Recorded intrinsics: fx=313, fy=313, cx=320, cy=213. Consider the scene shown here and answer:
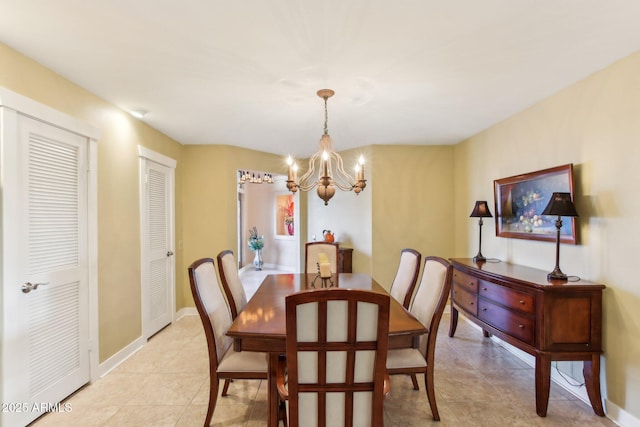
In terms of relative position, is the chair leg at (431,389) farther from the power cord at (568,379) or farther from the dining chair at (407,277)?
the power cord at (568,379)

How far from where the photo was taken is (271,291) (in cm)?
263

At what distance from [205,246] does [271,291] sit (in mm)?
2234

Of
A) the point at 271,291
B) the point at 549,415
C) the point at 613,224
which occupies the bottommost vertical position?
the point at 549,415

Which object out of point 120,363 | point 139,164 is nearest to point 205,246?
point 139,164

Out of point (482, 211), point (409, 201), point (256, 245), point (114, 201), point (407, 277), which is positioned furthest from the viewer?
point (256, 245)

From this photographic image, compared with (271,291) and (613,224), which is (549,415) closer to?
(613,224)

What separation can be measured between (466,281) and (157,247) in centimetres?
352

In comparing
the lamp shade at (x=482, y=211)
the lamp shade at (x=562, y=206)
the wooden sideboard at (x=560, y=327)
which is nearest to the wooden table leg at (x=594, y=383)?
the wooden sideboard at (x=560, y=327)

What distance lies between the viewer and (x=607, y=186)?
7.36 ft

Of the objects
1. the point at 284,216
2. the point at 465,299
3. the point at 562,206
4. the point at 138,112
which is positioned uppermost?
the point at 138,112

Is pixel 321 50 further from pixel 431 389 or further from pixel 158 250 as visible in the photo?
pixel 158 250

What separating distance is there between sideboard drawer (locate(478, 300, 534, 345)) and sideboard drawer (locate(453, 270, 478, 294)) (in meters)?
0.16

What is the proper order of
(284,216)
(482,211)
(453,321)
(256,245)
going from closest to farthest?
(482,211) < (453,321) < (256,245) < (284,216)

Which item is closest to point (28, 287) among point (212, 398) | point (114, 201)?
point (114, 201)
